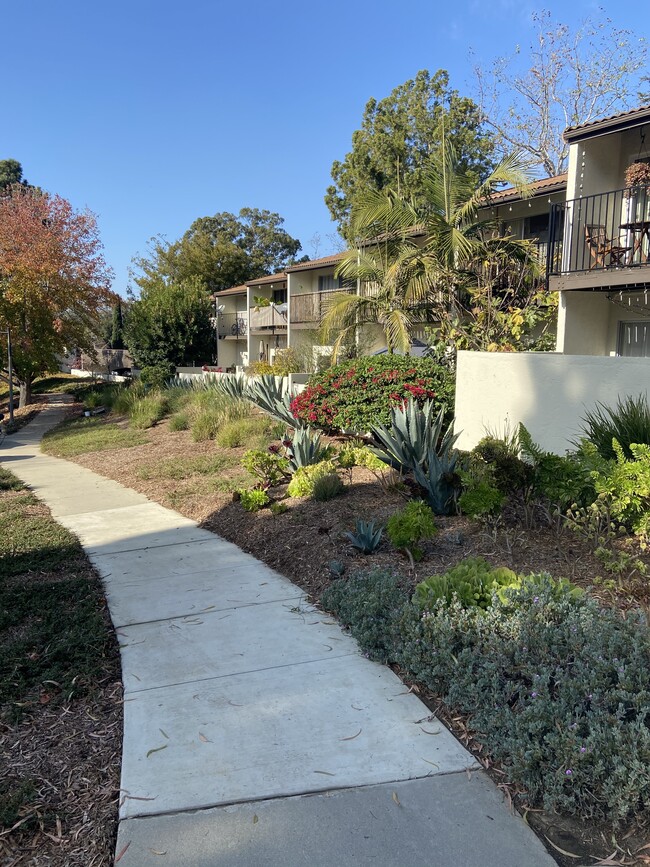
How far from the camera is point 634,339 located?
13.2 m

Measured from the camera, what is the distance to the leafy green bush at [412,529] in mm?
5430

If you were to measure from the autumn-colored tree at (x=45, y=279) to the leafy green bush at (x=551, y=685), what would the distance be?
2217cm

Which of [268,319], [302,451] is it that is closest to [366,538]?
[302,451]

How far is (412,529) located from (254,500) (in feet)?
8.53

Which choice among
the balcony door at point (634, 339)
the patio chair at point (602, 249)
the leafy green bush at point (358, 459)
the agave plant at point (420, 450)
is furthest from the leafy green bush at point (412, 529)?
the balcony door at point (634, 339)

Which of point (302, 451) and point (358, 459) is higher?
point (302, 451)

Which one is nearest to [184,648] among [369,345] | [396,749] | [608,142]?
[396,749]

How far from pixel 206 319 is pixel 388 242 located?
1601 centimetres

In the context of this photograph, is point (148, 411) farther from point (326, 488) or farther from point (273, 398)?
point (326, 488)

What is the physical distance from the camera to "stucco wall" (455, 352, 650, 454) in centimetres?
746

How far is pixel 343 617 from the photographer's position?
459 cm

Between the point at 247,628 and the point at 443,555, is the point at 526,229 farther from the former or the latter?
the point at 247,628

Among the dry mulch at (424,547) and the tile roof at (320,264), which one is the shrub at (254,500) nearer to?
the dry mulch at (424,547)

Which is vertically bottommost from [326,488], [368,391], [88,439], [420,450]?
[88,439]
